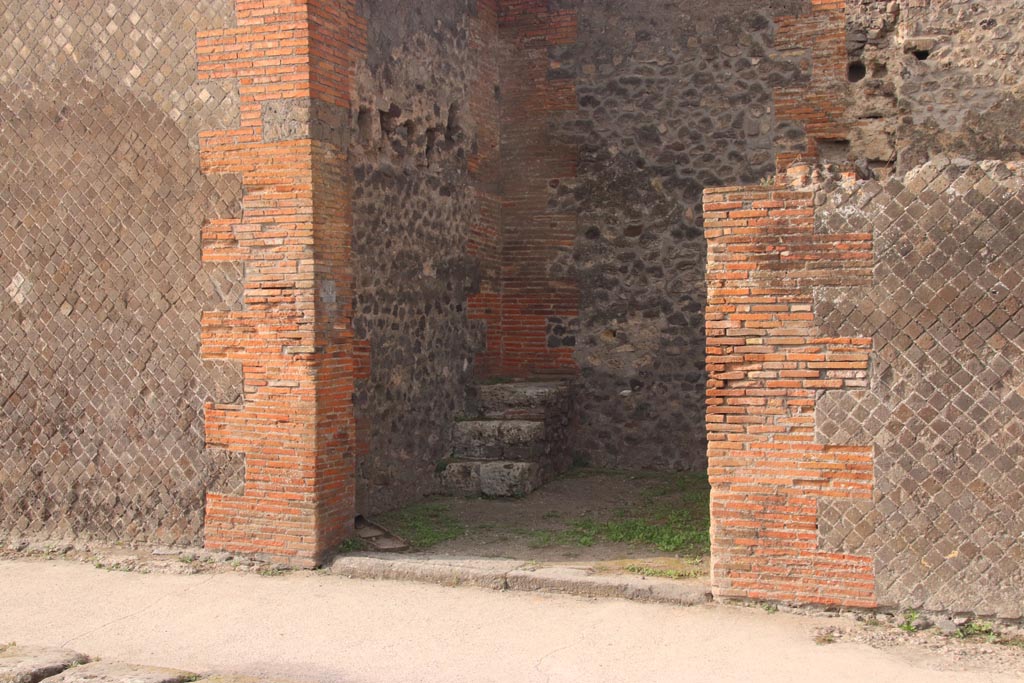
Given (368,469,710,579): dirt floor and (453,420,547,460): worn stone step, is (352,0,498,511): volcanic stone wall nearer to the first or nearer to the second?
(453,420,547,460): worn stone step

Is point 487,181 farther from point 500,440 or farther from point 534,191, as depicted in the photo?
point 500,440

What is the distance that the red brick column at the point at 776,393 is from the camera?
574 cm

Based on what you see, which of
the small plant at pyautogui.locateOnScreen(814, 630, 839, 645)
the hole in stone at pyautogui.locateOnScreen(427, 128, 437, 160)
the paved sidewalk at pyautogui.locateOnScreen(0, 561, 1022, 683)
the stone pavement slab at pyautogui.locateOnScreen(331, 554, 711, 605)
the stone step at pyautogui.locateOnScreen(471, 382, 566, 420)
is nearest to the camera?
the paved sidewalk at pyautogui.locateOnScreen(0, 561, 1022, 683)

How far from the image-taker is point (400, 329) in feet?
27.6

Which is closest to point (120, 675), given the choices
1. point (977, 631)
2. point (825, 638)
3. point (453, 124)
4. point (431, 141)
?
point (825, 638)

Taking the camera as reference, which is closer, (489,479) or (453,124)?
(489,479)

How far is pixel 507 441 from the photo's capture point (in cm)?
910

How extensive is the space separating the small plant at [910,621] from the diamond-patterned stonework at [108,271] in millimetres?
4477

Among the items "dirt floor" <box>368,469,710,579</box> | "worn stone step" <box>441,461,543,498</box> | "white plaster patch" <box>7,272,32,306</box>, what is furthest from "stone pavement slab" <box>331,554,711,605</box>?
"white plaster patch" <box>7,272,32,306</box>

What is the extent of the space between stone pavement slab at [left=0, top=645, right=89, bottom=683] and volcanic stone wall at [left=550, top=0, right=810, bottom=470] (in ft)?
18.6

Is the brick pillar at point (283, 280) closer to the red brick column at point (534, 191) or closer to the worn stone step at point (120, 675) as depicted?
the worn stone step at point (120, 675)

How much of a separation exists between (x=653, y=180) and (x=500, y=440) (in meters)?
3.01

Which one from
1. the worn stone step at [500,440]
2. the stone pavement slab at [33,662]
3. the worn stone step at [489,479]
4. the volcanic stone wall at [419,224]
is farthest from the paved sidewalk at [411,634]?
the worn stone step at [500,440]

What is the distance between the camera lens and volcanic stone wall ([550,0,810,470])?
9.65m
